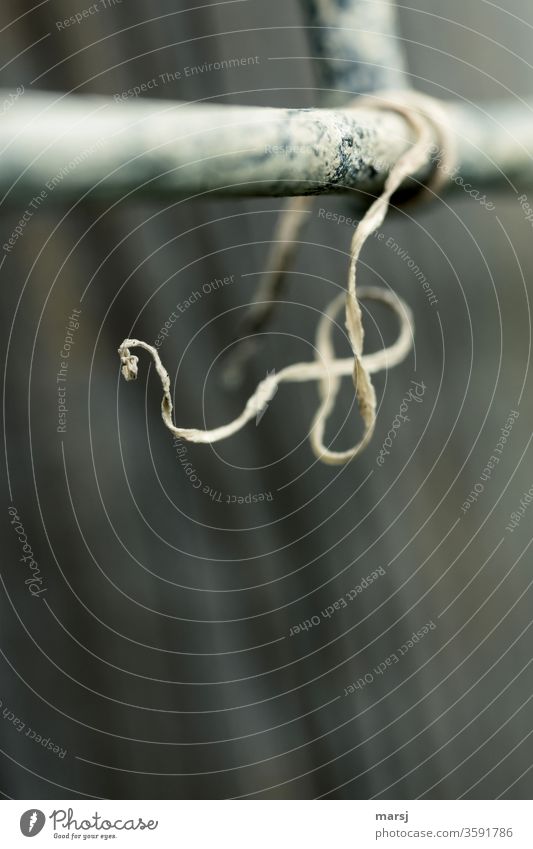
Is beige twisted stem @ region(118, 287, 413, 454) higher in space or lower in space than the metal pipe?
lower

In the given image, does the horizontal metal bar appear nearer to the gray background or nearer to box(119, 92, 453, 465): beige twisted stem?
box(119, 92, 453, 465): beige twisted stem

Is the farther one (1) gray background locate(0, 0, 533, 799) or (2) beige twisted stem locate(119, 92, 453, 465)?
(1) gray background locate(0, 0, 533, 799)

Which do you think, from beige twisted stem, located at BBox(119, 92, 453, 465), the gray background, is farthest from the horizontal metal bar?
the gray background

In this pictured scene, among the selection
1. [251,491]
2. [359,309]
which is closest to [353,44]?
[359,309]

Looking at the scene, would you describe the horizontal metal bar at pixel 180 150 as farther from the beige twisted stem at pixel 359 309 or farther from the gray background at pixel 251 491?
the gray background at pixel 251 491
